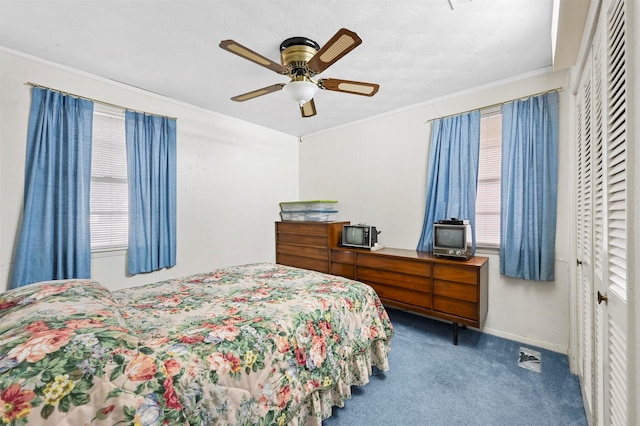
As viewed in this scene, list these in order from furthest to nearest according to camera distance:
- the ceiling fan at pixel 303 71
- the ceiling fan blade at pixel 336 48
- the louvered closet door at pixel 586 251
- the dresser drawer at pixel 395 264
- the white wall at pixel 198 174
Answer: the dresser drawer at pixel 395 264, the white wall at pixel 198 174, the ceiling fan at pixel 303 71, the louvered closet door at pixel 586 251, the ceiling fan blade at pixel 336 48

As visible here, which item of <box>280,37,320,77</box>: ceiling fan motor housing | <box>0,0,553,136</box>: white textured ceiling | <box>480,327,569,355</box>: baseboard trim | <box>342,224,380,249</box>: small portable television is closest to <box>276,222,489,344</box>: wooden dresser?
<box>342,224,380,249</box>: small portable television

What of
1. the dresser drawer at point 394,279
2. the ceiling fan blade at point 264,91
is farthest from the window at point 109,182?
the dresser drawer at point 394,279

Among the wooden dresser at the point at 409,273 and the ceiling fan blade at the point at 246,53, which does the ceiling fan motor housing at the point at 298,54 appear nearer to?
the ceiling fan blade at the point at 246,53

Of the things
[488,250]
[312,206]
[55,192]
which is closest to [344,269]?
[312,206]

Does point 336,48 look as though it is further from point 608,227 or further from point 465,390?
point 465,390

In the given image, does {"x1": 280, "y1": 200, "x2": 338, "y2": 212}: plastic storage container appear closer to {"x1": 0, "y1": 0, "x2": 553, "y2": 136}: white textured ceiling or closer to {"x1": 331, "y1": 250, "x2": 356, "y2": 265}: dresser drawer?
Answer: {"x1": 331, "y1": 250, "x2": 356, "y2": 265}: dresser drawer

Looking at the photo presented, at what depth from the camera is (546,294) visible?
239 centimetres

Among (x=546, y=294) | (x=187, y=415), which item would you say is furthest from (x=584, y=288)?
(x=187, y=415)

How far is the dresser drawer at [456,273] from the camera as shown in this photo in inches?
91.8

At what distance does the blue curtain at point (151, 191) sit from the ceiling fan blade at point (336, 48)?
1972 mm

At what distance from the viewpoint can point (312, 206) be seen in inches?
145

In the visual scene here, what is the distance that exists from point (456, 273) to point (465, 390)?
91 centimetres

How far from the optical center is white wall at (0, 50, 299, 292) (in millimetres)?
2094

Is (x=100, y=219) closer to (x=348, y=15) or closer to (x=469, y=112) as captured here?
(x=348, y=15)
